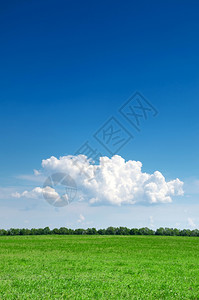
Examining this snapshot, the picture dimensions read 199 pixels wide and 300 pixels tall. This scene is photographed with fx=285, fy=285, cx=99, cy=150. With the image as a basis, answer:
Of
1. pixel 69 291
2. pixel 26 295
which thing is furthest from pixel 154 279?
pixel 26 295

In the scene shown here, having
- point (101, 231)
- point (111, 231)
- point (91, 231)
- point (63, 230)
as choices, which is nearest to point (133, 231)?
point (111, 231)

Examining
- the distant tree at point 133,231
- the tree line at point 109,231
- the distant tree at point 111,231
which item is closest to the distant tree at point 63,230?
the tree line at point 109,231

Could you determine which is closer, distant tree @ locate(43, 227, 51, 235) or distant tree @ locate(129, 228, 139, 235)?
distant tree @ locate(43, 227, 51, 235)

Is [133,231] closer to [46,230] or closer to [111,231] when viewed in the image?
[111,231]

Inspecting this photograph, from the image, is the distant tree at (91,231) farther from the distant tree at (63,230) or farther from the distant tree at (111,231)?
the distant tree at (63,230)

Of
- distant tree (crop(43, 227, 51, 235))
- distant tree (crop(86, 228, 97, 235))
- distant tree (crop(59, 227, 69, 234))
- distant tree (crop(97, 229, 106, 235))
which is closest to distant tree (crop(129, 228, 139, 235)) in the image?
distant tree (crop(97, 229, 106, 235))

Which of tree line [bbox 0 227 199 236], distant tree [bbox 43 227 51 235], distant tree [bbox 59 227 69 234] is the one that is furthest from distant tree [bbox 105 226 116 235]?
distant tree [bbox 43 227 51 235]

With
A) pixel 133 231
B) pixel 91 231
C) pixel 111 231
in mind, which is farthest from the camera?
pixel 111 231

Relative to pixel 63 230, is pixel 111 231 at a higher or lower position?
lower

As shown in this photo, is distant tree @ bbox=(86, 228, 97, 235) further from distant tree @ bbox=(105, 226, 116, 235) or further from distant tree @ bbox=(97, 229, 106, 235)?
distant tree @ bbox=(105, 226, 116, 235)

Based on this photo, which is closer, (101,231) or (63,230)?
(63,230)

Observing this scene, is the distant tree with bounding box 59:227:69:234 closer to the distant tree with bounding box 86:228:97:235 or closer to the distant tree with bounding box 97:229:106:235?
the distant tree with bounding box 86:228:97:235

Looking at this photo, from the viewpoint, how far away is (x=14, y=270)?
18891 mm

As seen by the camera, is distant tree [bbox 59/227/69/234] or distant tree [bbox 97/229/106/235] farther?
distant tree [bbox 97/229/106/235]
